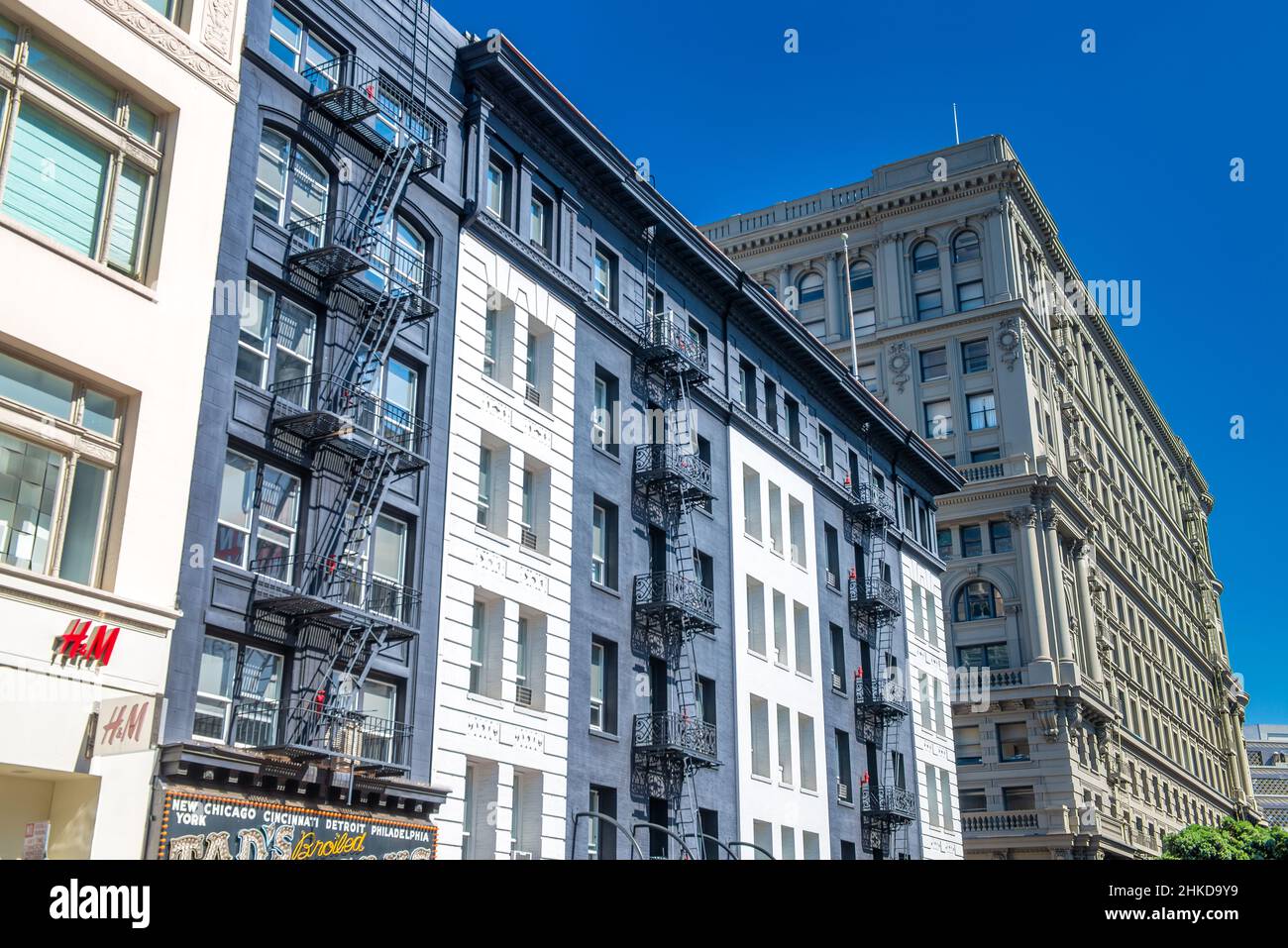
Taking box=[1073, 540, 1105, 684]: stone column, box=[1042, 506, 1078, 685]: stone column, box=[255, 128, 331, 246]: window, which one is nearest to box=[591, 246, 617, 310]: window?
box=[255, 128, 331, 246]: window

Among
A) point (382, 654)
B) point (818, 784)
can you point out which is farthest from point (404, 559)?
point (818, 784)

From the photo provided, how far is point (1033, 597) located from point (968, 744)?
9.74m

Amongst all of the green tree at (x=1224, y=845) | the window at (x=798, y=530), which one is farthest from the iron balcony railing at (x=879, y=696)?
the green tree at (x=1224, y=845)

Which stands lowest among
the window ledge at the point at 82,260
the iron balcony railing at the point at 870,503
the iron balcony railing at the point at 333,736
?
the iron balcony railing at the point at 333,736

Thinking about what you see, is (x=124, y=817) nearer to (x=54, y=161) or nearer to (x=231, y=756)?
(x=231, y=756)

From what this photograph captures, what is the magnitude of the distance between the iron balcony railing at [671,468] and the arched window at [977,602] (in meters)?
43.7

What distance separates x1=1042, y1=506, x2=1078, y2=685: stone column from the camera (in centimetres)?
7725

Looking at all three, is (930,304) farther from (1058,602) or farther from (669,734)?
(669,734)

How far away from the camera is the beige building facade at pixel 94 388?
22016mm

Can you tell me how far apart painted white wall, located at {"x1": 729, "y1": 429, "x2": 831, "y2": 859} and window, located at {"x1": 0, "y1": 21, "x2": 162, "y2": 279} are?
80.9 feet

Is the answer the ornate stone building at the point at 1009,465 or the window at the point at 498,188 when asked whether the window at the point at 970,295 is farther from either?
the window at the point at 498,188

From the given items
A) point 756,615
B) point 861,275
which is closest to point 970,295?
point 861,275

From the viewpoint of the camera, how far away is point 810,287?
301ft
